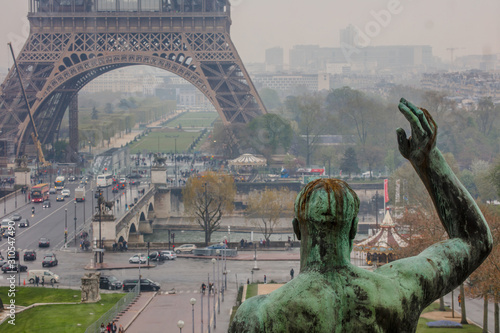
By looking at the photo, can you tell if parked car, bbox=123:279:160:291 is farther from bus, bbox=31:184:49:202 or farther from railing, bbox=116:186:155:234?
bus, bbox=31:184:49:202

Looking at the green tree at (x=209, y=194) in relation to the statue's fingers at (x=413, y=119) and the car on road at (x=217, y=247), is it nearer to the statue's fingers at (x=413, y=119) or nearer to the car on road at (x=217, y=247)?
the car on road at (x=217, y=247)

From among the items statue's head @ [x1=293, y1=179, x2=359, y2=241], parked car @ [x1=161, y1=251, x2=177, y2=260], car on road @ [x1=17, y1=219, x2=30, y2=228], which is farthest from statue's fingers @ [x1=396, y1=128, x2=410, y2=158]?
car on road @ [x1=17, y1=219, x2=30, y2=228]

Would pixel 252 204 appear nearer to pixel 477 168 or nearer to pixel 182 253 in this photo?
pixel 182 253

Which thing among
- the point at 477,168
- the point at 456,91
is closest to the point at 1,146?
the point at 477,168

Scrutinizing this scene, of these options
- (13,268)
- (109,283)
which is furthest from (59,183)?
(109,283)

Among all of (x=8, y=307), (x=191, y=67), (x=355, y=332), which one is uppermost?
(x=191, y=67)

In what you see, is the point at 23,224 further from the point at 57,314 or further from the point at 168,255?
the point at 57,314
